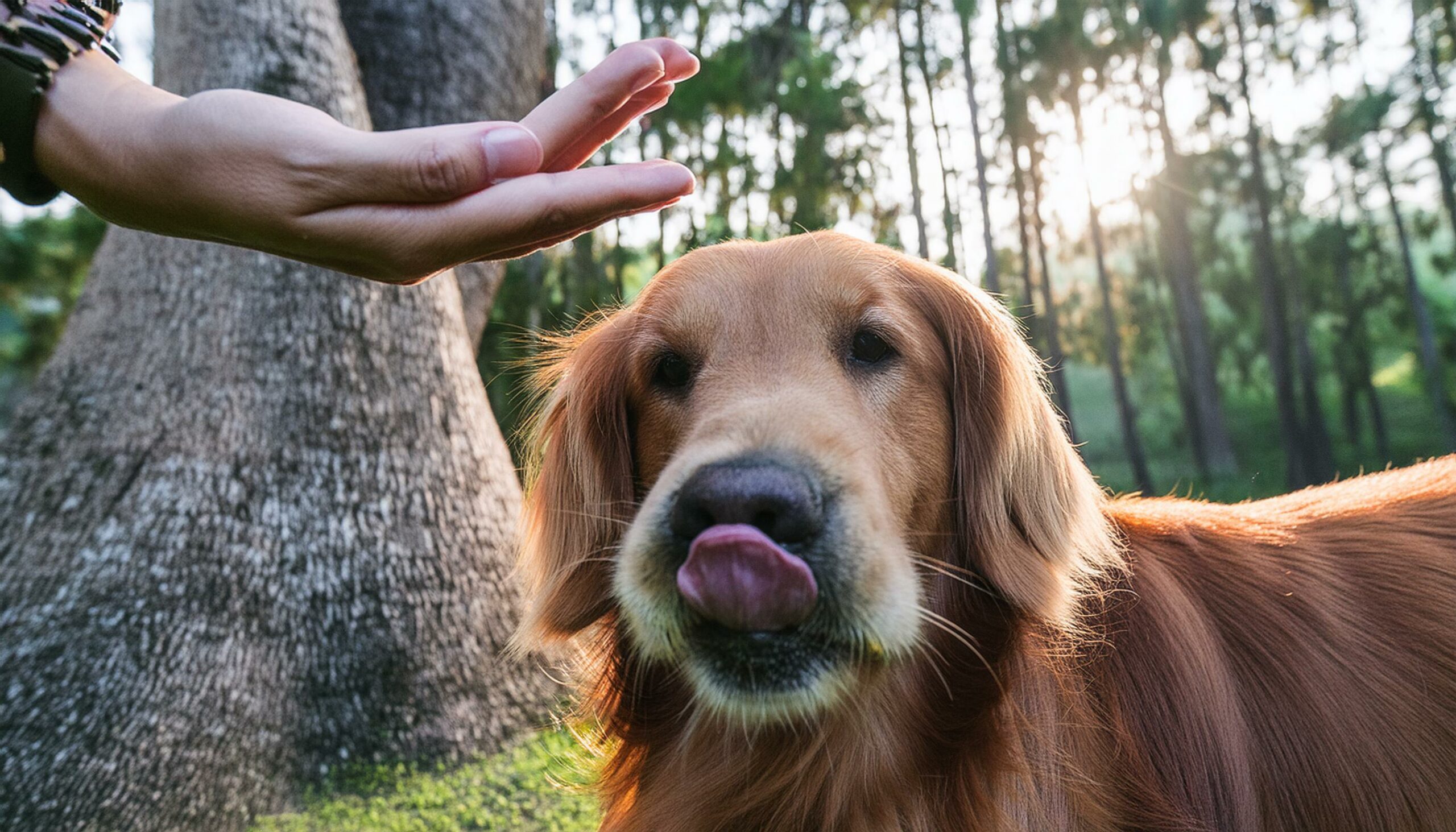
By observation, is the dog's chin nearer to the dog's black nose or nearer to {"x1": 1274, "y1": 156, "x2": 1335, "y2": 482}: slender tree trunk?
the dog's black nose

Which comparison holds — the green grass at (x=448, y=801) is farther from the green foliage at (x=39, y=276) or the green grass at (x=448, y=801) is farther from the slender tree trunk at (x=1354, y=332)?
the slender tree trunk at (x=1354, y=332)

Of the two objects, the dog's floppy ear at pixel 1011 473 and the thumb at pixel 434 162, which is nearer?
the thumb at pixel 434 162

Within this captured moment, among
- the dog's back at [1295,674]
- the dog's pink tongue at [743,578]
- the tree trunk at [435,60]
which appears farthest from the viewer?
the tree trunk at [435,60]

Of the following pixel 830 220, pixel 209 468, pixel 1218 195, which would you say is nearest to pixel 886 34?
pixel 830 220

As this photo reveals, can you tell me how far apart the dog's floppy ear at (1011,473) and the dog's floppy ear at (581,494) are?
1.06 metres

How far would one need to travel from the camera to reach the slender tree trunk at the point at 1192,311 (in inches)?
1122

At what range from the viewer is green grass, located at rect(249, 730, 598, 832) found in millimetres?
3670

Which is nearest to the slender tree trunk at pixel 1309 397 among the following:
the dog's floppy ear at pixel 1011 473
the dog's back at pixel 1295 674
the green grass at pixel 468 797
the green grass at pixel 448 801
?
the dog's back at pixel 1295 674

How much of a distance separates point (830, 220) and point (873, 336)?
17238mm

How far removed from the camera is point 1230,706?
2443 mm

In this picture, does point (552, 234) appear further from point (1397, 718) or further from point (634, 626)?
point (1397, 718)

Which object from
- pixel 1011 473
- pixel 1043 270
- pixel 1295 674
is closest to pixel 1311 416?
pixel 1043 270

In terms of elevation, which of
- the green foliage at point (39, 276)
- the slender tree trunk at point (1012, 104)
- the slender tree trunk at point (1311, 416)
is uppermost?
the slender tree trunk at point (1012, 104)

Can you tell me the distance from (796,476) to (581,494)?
4.20ft
